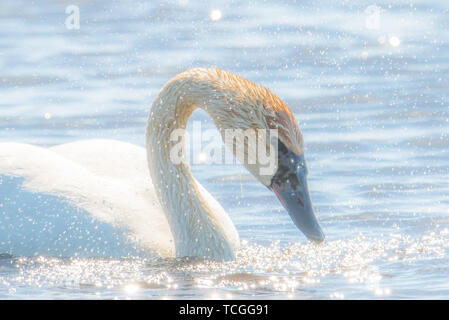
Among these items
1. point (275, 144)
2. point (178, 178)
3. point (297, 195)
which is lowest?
point (297, 195)

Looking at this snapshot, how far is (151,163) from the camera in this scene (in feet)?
30.3

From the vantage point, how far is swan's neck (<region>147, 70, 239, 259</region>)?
881 centimetres

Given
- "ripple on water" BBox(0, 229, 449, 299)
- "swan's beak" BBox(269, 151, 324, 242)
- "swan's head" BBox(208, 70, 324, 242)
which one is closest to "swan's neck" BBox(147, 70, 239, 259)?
"ripple on water" BBox(0, 229, 449, 299)

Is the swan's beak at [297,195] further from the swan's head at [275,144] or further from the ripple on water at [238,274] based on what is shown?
the ripple on water at [238,274]

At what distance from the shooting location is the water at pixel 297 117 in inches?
318

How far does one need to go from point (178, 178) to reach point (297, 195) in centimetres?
122

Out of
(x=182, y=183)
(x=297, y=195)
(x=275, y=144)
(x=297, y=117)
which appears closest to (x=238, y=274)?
(x=297, y=195)

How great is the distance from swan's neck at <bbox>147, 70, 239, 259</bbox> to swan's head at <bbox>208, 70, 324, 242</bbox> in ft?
1.04

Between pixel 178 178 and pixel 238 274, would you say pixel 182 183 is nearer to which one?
pixel 178 178

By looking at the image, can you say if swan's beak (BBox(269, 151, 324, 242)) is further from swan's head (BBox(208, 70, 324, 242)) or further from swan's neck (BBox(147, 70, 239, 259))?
swan's neck (BBox(147, 70, 239, 259))

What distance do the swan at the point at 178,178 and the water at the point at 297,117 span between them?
294mm

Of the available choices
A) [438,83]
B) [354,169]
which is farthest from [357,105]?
[354,169]

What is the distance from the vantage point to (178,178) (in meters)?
9.15
